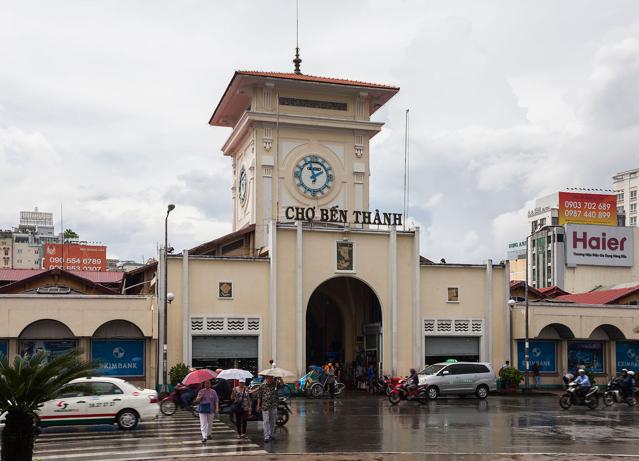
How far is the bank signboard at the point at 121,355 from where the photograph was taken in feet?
132

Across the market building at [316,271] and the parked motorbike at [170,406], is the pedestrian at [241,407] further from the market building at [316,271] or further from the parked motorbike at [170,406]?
the market building at [316,271]

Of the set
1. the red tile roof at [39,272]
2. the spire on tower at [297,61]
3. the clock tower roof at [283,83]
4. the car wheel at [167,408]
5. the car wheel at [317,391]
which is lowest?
the car wheel at [317,391]

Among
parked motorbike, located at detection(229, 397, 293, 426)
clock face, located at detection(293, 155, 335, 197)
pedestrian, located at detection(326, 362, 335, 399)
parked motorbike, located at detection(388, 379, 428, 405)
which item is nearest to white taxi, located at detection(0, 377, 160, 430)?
parked motorbike, located at detection(229, 397, 293, 426)

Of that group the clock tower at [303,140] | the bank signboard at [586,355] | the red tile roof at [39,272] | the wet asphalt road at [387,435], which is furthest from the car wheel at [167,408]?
the bank signboard at [586,355]

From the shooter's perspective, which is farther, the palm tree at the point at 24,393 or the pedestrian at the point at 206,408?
the pedestrian at the point at 206,408

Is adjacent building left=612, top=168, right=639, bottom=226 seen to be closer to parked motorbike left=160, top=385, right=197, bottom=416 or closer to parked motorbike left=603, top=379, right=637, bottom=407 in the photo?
parked motorbike left=603, top=379, right=637, bottom=407

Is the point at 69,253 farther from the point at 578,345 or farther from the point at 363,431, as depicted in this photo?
the point at 363,431

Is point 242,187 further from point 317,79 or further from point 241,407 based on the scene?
point 241,407

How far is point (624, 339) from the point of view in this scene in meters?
48.4

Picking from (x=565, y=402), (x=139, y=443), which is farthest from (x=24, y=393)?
(x=565, y=402)

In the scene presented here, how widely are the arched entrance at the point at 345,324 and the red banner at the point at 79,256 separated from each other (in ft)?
195

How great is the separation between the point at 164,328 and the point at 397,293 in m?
12.4

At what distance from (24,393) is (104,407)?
879cm

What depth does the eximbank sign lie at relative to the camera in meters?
90.4
